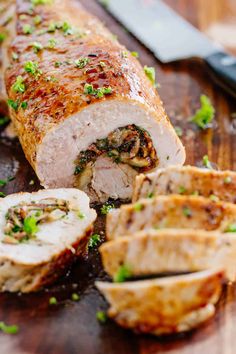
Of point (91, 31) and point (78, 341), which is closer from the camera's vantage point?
point (78, 341)

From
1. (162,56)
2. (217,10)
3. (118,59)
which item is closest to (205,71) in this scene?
(162,56)

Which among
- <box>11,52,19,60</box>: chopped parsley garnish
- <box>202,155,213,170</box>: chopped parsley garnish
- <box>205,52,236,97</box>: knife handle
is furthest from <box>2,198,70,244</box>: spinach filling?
<box>205,52,236,97</box>: knife handle

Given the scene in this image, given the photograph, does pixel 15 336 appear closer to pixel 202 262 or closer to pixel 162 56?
pixel 202 262

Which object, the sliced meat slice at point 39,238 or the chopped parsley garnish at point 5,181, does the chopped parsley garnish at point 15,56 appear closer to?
the chopped parsley garnish at point 5,181

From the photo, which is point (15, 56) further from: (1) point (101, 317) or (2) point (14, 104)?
(1) point (101, 317)

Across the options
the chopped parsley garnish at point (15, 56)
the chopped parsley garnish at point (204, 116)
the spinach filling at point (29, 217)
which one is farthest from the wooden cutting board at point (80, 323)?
the chopped parsley garnish at point (15, 56)

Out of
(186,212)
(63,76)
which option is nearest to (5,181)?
(63,76)
